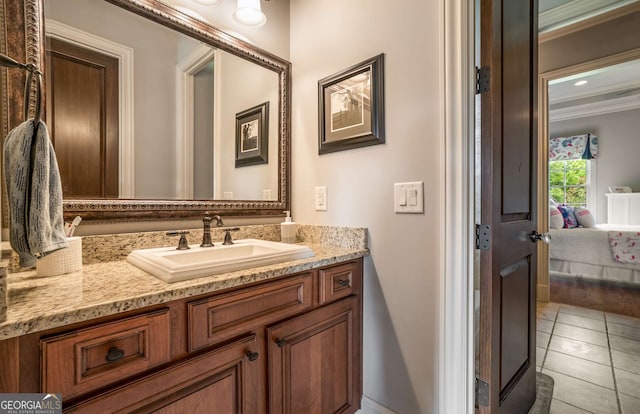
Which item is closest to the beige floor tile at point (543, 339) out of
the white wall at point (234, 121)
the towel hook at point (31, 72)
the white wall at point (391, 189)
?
the white wall at point (391, 189)

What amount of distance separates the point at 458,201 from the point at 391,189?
11.6 inches

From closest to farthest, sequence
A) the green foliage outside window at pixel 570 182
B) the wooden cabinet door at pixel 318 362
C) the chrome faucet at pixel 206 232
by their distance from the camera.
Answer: the wooden cabinet door at pixel 318 362
the chrome faucet at pixel 206 232
the green foliage outside window at pixel 570 182

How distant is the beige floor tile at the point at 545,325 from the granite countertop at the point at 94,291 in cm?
236

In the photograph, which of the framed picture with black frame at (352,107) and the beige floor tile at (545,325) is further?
the beige floor tile at (545,325)

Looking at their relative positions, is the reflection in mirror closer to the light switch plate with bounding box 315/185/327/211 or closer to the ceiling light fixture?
the ceiling light fixture

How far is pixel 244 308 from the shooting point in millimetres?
878

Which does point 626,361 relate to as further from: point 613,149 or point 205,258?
point 613,149

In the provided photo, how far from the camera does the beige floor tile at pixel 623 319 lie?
2.37m

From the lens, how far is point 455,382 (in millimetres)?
1065

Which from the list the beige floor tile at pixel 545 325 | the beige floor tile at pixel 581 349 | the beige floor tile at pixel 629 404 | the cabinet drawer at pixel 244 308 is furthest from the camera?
the beige floor tile at pixel 545 325

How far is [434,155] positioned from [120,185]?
1.28m

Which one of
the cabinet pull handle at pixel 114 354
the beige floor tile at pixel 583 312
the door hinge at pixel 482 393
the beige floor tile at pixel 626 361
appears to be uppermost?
the cabinet pull handle at pixel 114 354

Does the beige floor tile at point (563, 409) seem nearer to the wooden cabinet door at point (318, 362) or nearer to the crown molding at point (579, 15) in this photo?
the wooden cabinet door at point (318, 362)

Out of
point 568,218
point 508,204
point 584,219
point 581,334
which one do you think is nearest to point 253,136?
point 508,204
